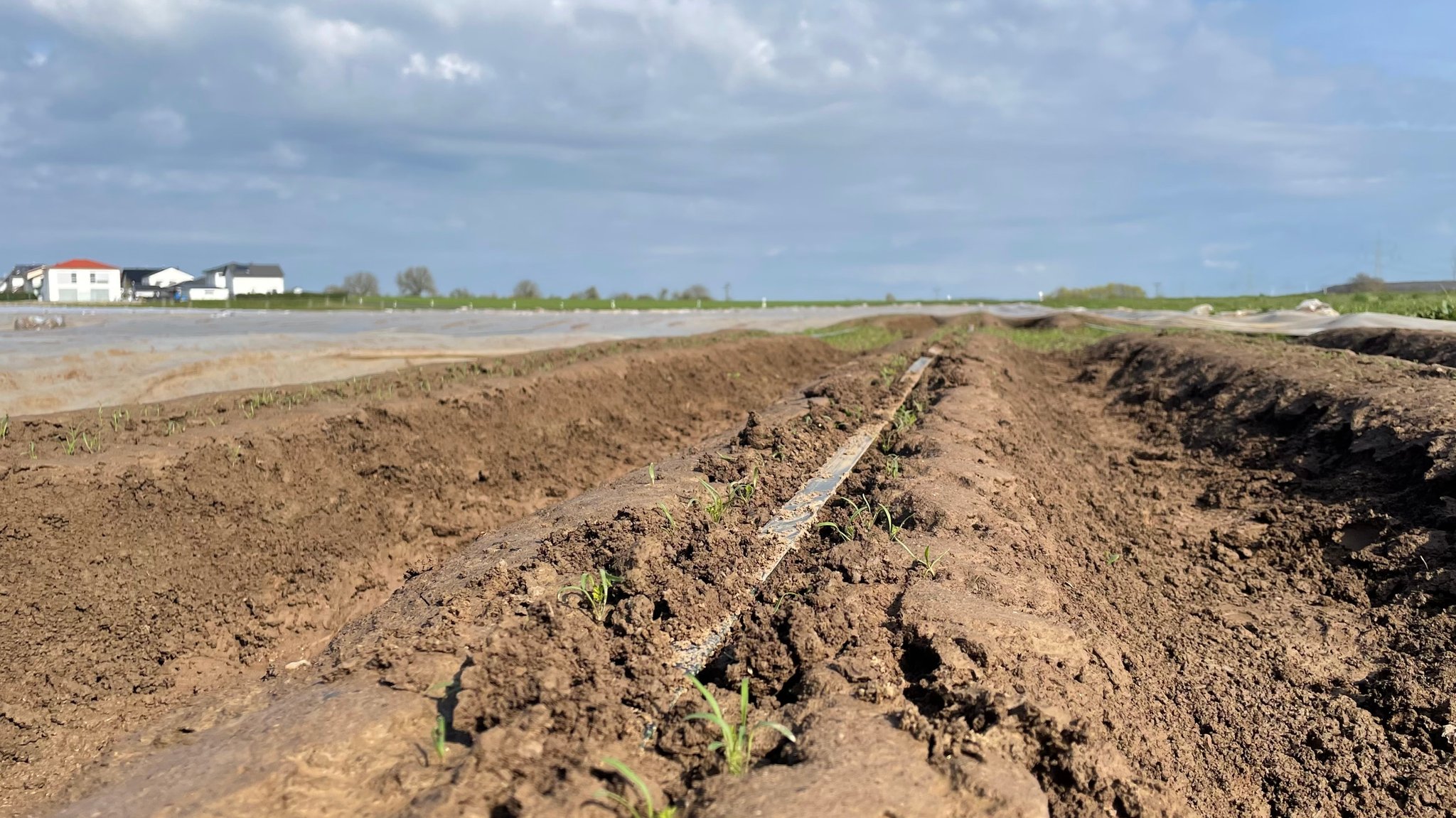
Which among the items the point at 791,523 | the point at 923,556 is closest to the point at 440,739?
the point at 923,556

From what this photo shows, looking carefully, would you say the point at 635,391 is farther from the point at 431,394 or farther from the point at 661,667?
the point at 661,667

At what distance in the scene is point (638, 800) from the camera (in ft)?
6.23

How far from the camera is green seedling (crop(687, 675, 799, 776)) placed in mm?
2018

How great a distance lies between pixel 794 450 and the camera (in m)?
5.44

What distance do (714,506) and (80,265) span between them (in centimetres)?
6841

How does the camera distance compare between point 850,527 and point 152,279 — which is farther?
point 152,279

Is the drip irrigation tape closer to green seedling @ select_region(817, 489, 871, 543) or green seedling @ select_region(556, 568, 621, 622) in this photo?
green seedling @ select_region(817, 489, 871, 543)

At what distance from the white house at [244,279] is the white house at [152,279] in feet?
6.80

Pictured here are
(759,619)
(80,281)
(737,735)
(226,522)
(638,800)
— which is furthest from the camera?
(80,281)

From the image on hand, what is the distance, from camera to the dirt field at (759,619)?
214 cm

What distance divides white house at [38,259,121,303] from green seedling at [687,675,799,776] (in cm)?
6207

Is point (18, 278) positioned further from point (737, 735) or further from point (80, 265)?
point (737, 735)

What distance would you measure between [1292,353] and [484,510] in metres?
8.73

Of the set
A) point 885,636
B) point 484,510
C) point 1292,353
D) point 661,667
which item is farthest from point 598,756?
point 1292,353
